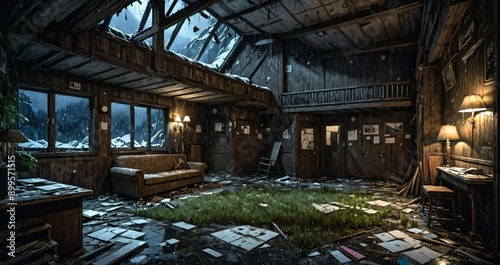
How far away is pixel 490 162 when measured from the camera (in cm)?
312

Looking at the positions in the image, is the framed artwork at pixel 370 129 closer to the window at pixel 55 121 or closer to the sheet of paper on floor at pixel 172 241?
the sheet of paper on floor at pixel 172 241

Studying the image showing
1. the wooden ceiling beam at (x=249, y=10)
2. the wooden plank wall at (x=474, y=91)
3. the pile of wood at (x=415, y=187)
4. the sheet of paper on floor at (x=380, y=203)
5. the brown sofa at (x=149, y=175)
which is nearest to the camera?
the wooden plank wall at (x=474, y=91)

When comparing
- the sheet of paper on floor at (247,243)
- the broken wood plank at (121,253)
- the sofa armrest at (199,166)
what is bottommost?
the sheet of paper on floor at (247,243)

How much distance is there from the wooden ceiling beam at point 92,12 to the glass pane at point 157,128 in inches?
156

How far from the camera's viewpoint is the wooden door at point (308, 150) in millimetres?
9602

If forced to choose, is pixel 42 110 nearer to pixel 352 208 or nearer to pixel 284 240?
pixel 284 240

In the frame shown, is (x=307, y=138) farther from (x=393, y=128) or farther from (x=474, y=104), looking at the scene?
(x=474, y=104)

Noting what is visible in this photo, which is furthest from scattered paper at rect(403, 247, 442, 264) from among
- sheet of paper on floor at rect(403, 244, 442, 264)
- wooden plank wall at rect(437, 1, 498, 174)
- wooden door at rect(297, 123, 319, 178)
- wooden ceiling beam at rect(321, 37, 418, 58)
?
wooden ceiling beam at rect(321, 37, 418, 58)

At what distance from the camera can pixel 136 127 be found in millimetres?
7273

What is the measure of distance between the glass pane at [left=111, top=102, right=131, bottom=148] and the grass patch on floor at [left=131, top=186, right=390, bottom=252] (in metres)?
2.66

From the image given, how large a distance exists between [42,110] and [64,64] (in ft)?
4.04

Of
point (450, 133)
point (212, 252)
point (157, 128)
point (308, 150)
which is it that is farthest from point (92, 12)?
point (308, 150)

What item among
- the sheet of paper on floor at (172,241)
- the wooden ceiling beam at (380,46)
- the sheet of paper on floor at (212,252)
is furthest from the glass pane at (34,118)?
the wooden ceiling beam at (380,46)

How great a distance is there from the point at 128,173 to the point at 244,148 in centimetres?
514
